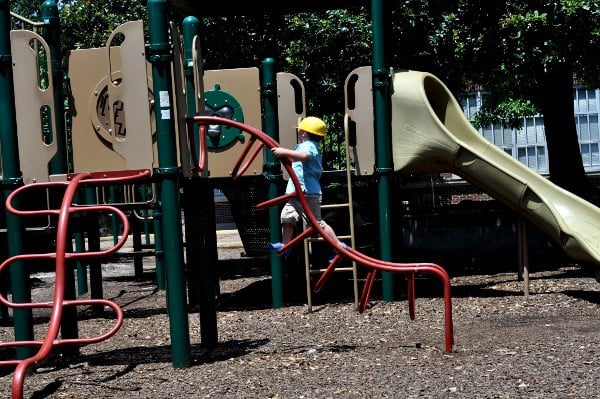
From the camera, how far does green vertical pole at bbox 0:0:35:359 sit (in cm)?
682

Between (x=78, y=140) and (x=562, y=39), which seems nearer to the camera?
(x=78, y=140)

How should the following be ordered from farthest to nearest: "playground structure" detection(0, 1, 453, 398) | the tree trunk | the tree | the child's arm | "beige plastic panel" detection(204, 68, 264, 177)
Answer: the tree trunk → the tree → "beige plastic panel" detection(204, 68, 264, 177) → the child's arm → "playground structure" detection(0, 1, 453, 398)

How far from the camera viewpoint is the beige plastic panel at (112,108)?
6.86 m

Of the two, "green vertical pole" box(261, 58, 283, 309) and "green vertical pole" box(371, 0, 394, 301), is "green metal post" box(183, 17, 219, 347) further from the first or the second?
"green vertical pole" box(371, 0, 394, 301)

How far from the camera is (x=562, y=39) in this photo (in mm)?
12148

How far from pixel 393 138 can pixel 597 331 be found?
124 inches

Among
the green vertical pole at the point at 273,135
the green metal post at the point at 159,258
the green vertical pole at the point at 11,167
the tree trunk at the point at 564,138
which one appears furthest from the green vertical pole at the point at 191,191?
the tree trunk at the point at 564,138

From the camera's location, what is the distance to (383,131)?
10.1 metres

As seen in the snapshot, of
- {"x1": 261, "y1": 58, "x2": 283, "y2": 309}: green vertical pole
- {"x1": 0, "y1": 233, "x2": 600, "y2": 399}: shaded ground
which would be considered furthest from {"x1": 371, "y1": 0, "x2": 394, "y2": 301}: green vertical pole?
{"x1": 261, "y1": 58, "x2": 283, "y2": 309}: green vertical pole

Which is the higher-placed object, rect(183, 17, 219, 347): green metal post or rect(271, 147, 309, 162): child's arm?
rect(271, 147, 309, 162): child's arm

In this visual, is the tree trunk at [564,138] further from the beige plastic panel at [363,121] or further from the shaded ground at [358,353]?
the beige plastic panel at [363,121]

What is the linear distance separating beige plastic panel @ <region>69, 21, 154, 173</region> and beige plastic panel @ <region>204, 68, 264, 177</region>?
1961mm

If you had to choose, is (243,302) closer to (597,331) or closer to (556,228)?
(556,228)

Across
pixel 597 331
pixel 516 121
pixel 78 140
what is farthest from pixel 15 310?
pixel 516 121
